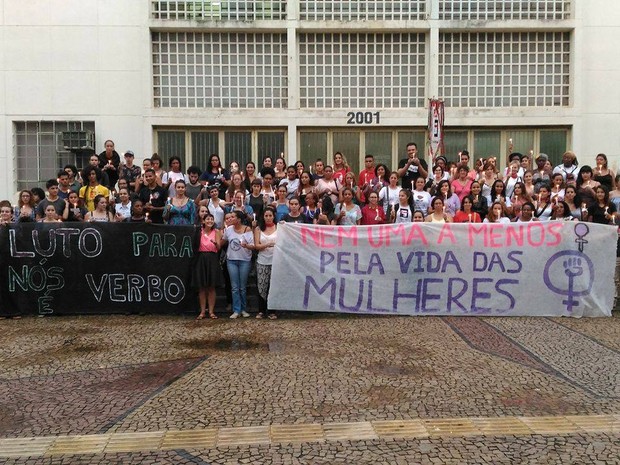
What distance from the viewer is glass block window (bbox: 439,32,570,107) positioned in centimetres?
1552

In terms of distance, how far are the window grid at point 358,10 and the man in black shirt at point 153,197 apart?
666 centimetres

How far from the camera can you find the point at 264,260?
370 inches

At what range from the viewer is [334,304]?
9281mm

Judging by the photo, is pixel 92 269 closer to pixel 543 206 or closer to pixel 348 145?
pixel 543 206

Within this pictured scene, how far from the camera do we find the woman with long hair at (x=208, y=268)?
30.7 ft

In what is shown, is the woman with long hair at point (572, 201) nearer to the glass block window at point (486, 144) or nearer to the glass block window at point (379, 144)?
the glass block window at point (486, 144)

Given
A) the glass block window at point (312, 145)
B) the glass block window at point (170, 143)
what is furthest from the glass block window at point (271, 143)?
the glass block window at point (170, 143)

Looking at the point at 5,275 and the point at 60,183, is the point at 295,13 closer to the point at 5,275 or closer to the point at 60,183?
the point at 60,183

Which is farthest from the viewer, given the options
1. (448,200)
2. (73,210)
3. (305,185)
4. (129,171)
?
(129,171)

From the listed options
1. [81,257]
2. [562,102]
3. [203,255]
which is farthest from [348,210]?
[562,102]

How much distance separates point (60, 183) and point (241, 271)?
3.93 meters

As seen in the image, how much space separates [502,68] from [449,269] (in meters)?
8.15

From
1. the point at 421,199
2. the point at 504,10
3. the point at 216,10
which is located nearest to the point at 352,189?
the point at 421,199

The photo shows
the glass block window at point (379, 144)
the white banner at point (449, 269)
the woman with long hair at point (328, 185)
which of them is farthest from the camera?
the glass block window at point (379, 144)
